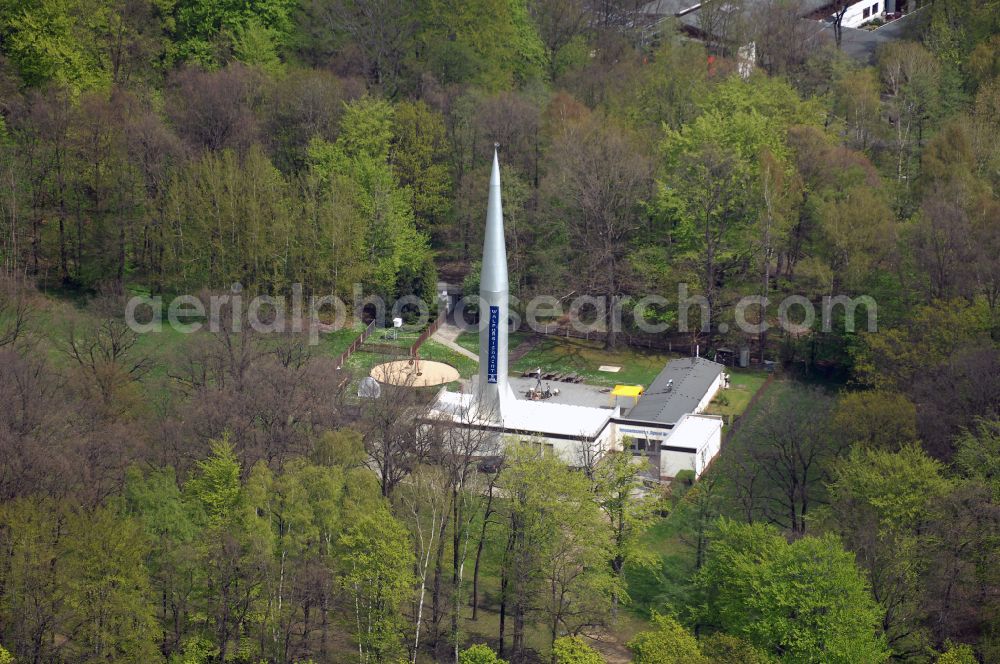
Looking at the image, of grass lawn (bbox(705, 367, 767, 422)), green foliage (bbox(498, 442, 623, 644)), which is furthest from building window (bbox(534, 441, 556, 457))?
grass lawn (bbox(705, 367, 767, 422))

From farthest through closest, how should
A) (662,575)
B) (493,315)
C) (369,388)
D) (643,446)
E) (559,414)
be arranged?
(369,388), (559,414), (643,446), (493,315), (662,575)

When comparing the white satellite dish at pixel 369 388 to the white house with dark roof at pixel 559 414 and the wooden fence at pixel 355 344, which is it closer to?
the white house with dark roof at pixel 559 414

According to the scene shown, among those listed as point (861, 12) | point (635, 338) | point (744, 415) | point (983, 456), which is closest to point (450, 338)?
point (635, 338)

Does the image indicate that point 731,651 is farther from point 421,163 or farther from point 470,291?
point 421,163

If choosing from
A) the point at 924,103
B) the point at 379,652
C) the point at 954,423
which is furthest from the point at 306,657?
the point at 924,103

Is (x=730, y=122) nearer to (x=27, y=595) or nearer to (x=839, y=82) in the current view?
(x=839, y=82)
